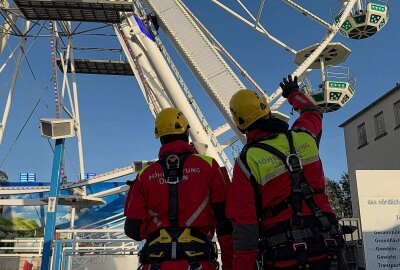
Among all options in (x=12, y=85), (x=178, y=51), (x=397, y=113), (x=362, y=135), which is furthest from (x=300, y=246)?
(x=362, y=135)

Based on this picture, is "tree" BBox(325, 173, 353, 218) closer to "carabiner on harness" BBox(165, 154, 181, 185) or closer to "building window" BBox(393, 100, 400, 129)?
"building window" BBox(393, 100, 400, 129)

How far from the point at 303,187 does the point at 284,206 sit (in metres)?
0.19

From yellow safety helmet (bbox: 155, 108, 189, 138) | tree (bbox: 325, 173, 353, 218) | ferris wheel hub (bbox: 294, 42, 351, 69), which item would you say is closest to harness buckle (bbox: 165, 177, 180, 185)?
yellow safety helmet (bbox: 155, 108, 189, 138)

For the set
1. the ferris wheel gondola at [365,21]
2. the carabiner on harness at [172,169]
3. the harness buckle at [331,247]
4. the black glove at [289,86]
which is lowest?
the harness buckle at [331,247]

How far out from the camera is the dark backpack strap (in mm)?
3787

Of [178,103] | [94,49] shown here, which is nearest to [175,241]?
[178,103]

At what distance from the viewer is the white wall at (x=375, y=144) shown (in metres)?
30.2

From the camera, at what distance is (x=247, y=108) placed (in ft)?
12.1

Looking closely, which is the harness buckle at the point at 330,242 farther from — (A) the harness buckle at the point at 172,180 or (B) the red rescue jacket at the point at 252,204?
(A) the harness buckle at the point at 172,180

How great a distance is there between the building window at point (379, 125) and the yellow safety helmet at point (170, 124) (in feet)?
97.5

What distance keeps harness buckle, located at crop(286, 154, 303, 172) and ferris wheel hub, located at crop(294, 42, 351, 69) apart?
16.6m

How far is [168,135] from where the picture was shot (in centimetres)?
420

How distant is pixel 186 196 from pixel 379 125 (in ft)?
102

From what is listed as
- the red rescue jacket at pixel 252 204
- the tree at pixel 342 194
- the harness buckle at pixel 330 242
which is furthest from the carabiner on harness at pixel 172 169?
the tree at pixel 342 194
